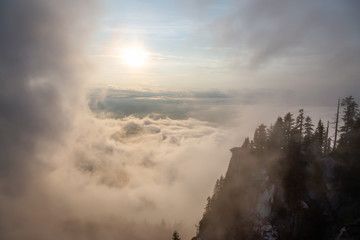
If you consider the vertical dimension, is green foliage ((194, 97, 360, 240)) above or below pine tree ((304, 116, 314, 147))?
below

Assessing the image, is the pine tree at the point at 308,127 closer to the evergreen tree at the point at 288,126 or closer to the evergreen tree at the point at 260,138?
the evergreen tree at the point at 288,126

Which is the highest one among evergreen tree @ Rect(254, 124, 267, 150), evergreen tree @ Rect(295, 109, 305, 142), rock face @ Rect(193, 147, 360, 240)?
evergreen tree @ Rect(295, 109, 305, 142)

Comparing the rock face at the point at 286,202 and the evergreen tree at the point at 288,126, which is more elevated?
the evergreen tree at the point at 288,126

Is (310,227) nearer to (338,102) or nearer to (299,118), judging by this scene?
(299,118)

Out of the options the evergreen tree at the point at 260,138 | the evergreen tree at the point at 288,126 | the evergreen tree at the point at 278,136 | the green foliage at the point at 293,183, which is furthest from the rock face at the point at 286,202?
the evergreen tree at the point at 288,126

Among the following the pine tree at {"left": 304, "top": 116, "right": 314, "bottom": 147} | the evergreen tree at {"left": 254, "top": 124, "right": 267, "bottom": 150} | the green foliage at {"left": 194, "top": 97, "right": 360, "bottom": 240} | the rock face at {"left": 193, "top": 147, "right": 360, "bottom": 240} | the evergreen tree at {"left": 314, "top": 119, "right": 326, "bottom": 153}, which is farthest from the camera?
the evergreen tree at {"left": 254, "top": 124, "right": 267, "bottom": 150}

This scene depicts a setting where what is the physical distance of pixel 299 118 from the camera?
61.3 metres

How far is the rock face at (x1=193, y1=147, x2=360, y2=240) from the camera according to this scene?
44.5m

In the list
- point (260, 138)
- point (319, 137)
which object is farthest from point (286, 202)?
point (319, 137)

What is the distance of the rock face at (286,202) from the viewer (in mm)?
44531

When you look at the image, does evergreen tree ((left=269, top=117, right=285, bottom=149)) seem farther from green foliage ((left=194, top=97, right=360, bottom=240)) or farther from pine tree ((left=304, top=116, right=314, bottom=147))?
pine tree ((left=304, top=116, right=314, bottom=147))

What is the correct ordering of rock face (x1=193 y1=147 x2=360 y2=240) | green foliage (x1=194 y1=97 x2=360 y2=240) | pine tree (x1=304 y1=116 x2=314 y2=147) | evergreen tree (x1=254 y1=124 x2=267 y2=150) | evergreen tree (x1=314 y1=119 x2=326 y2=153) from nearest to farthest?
1. rock face (x1=193 y1=147 x2=360 y2=240)
2. green foliage (x1=194 y1=97 x2=360 y2=240)
3. evergreen tree (x1=314 y1=119 x2=326 y2=153)
4. pine tree (x1=304 y1=116 x2=314 y2=147)
5. evergreen tree (x1=254 y1=124 x2=267 y2=150)

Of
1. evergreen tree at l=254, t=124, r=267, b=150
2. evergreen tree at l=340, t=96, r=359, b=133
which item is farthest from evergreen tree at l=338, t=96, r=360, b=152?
evergreen tree at l=254, t=124, r=267, b=150

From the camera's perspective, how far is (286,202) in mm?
49562
